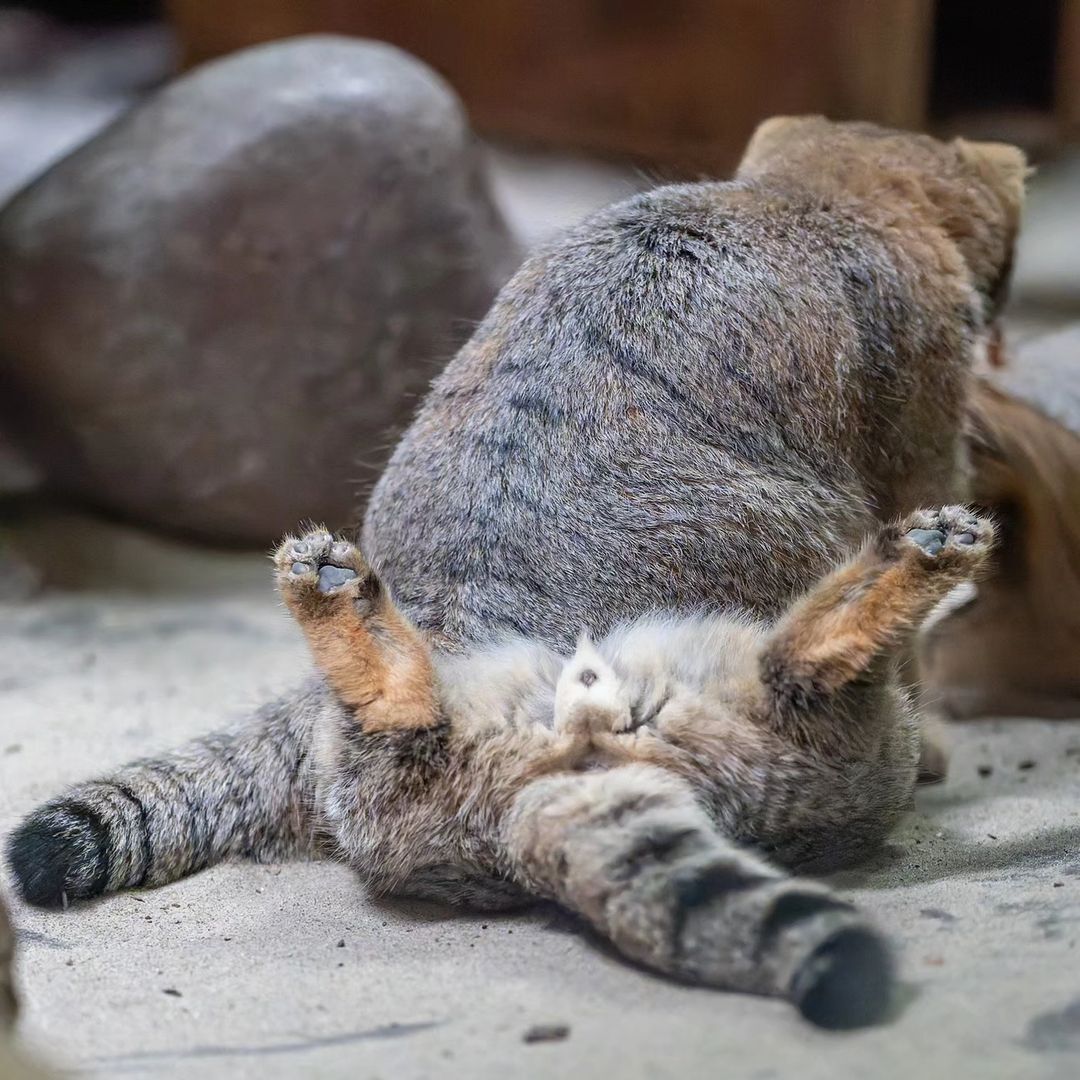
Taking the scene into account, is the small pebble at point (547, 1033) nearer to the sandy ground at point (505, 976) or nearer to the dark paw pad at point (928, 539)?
the sandy ground at point (505, 976)

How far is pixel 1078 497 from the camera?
5535 mm

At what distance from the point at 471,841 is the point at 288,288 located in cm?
414

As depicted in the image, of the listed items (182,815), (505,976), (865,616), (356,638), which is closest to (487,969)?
(505,976)

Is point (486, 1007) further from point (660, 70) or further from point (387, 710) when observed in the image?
point (660, 70)

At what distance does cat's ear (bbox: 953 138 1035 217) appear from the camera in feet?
17.0

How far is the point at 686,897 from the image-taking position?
118 inches

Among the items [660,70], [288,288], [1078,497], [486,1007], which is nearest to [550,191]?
[660,70]

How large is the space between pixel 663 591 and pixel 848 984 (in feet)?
4.45

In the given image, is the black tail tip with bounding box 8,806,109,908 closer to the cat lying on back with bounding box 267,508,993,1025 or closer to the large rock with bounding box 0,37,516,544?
the cat lying on back with bounding box 267,508,993,1025

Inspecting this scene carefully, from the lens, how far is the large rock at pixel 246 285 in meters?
6.95

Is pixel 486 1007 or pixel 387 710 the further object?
pixel 387 710

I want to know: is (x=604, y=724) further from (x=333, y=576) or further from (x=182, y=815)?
(x=182, y=815)

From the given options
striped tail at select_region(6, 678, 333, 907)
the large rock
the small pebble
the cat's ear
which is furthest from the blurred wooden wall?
the small pebble

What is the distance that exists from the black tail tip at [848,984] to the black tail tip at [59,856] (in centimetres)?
Answer: 205
